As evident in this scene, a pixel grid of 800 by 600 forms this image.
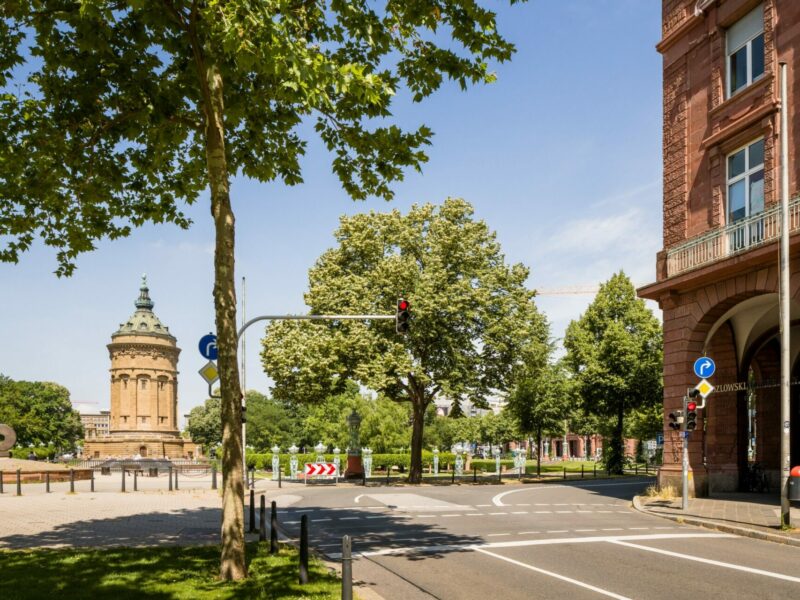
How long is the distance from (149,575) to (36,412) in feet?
324

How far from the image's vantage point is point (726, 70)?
21.4 metres

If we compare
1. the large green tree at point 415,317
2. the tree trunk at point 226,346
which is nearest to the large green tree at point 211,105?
the tree trunk at point 226,346

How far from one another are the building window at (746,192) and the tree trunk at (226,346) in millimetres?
14789

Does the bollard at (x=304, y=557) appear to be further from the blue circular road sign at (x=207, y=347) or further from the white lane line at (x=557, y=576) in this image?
the blue circular road sign at (x=207, y=347)

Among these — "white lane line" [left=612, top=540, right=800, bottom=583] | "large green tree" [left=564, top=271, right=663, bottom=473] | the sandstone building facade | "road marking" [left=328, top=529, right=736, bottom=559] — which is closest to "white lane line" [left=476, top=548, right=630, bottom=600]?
"road marking" [left=328, top=529, right=736, bottom=559]

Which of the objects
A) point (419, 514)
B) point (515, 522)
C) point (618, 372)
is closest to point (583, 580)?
point (515, 522)

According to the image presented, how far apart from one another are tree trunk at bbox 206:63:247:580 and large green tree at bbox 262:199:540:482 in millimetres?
21184

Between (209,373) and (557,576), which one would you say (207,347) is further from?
(557,576)

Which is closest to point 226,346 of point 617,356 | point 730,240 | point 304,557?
point 304,557

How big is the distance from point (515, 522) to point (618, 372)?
28.6 m

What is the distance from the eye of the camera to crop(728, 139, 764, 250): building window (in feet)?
63.4

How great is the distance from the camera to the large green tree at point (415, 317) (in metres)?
31.8

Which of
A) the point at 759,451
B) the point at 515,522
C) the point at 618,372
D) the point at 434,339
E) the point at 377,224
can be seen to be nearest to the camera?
the point at 515,522

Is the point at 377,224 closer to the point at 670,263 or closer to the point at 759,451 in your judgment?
the point at 670,263
